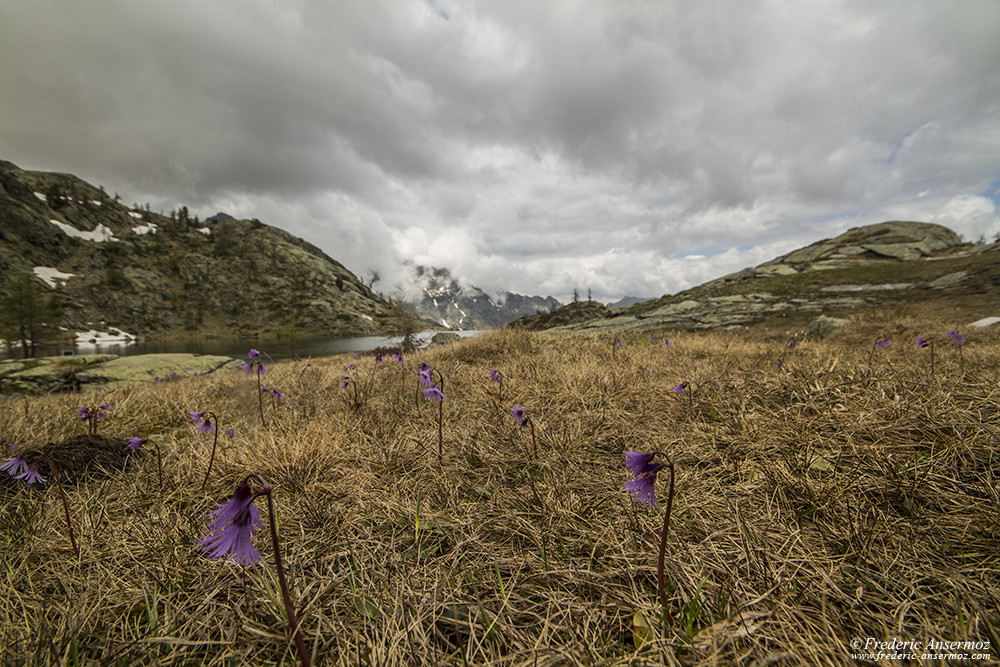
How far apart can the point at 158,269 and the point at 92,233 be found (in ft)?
89.2

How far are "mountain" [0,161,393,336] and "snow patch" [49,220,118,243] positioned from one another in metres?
0.26

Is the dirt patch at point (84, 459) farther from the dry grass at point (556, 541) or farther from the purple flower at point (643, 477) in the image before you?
the purple flower at point (643, 477)

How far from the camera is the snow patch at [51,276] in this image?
293 feet

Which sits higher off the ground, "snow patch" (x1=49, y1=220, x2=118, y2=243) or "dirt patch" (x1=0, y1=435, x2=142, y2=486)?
"snow patch" (x1=49, y1=220, x2=118, y2=243)

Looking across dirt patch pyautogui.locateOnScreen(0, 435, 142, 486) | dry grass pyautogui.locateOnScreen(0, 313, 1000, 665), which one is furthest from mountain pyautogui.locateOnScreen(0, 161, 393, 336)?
dry grass pyautogui.locateOnScreen(0, 313, 1000, 665)

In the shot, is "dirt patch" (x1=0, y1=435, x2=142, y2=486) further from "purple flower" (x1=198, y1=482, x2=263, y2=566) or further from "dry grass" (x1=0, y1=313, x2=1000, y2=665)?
"purple flower" (x1=198, y1=482, x2=263, y2=566)

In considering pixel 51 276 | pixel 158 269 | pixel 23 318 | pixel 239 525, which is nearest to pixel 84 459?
pixel 239 525

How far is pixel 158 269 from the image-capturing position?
10781cm

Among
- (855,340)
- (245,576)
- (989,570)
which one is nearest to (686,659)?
(989,570)

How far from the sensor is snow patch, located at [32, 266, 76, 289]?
89.2 meters

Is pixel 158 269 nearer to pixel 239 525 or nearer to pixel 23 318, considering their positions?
pixel 23 318

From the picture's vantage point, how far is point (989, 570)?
47.3 inches

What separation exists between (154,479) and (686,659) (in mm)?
3481

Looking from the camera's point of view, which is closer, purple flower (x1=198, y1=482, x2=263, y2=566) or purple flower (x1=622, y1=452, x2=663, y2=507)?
purple flower (x1=198, y1=482, x2=263, y2=566)
